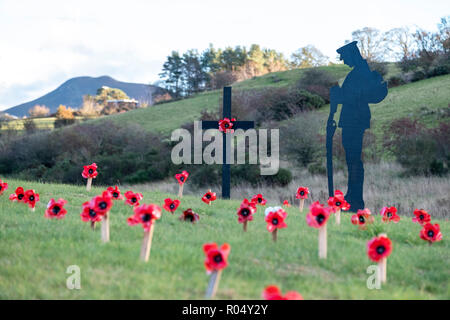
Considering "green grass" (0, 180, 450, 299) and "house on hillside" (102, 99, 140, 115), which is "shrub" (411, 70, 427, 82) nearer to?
"green grass" (0, 180, 450, 299)

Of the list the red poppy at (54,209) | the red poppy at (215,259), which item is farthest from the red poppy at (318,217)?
the red poppy at (54,209)

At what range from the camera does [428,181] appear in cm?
1667

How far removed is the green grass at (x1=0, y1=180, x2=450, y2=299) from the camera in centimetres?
426

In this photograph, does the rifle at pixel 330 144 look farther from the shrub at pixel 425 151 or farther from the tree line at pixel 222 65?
the tree line at pixel 222 65

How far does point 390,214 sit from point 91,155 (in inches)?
1090

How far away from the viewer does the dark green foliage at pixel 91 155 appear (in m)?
27.6

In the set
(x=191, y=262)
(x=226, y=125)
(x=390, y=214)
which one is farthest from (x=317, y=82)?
(x=191, y=262)

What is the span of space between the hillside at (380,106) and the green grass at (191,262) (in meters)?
23.4

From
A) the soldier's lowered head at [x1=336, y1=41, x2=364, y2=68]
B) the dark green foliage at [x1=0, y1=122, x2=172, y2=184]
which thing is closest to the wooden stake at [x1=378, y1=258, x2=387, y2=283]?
the soldier's lowered head at [x1=336, y1=41, x2=364, y2=68]

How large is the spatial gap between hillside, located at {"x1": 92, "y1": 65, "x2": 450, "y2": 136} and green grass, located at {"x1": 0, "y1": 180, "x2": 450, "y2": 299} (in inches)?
922

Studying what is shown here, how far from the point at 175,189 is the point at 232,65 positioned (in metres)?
64.8
